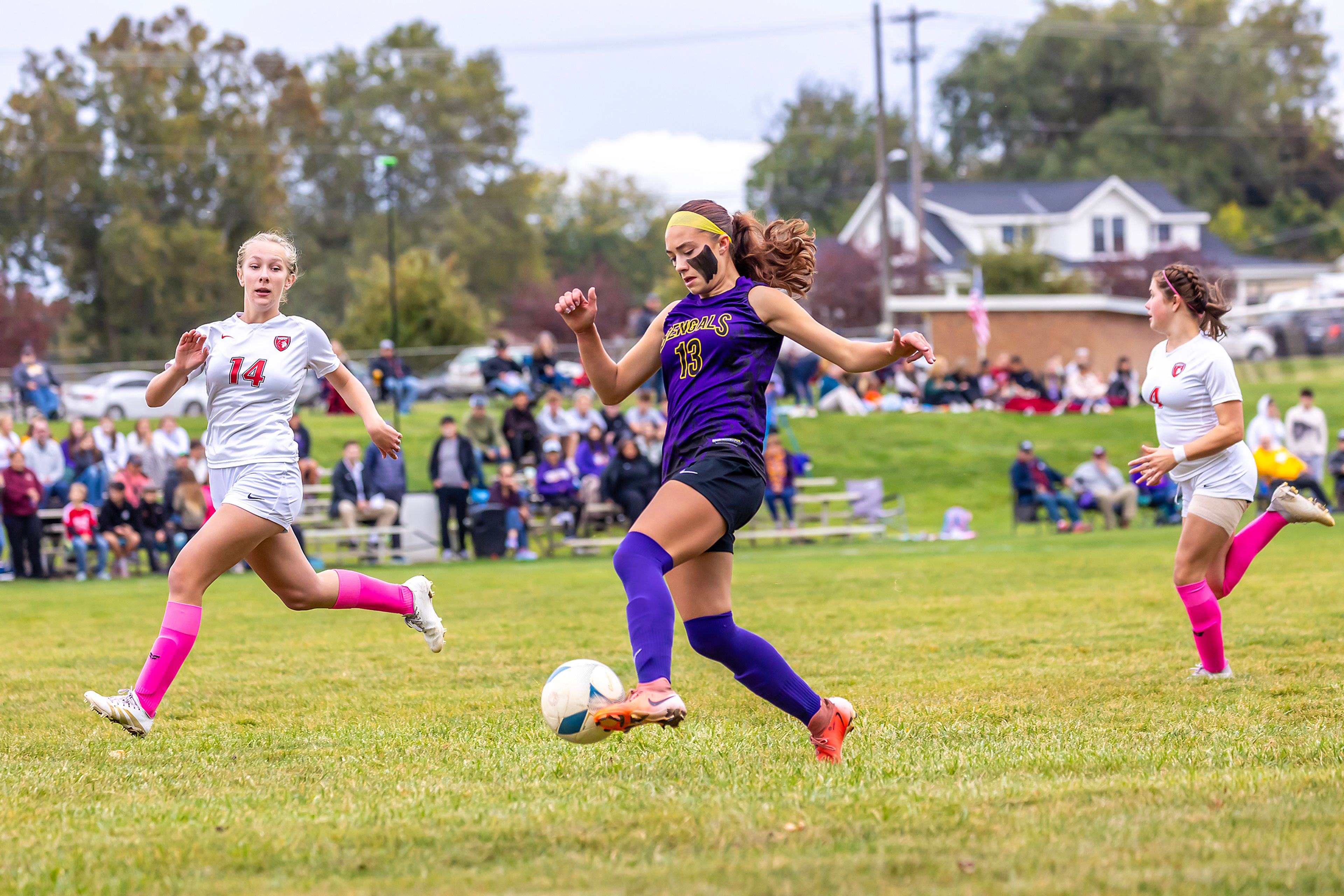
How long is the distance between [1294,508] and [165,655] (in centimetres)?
591

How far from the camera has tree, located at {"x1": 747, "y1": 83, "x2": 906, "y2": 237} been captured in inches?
3120

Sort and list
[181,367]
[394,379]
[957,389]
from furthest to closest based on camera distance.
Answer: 1. [957,389]
2. [394,379]
3. [181,367]

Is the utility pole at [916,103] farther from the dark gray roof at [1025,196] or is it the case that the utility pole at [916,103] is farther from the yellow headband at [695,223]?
the yellow headband at [695,223]

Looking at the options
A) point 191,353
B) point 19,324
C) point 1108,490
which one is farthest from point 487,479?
point 19,324

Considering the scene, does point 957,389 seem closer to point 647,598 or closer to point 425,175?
point 647,598

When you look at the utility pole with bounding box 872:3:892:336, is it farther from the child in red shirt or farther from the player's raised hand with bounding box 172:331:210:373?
the player's raised hand with bounding box 172:331:210:373

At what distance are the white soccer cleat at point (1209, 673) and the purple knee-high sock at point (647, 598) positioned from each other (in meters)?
3.83

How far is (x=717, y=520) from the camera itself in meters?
4.55

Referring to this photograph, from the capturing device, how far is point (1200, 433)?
694 centimetres

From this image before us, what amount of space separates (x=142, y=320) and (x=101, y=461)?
35.2m

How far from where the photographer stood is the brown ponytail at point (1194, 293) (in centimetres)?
697

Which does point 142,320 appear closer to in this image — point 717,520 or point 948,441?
point 948,441

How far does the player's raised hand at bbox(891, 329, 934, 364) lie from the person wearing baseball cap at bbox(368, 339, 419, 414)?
21.4 metres

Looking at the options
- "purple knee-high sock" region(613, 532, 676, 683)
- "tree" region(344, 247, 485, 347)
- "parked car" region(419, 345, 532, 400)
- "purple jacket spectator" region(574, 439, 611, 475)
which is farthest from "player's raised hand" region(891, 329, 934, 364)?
"tree" region(344, 247, 485, 347)
